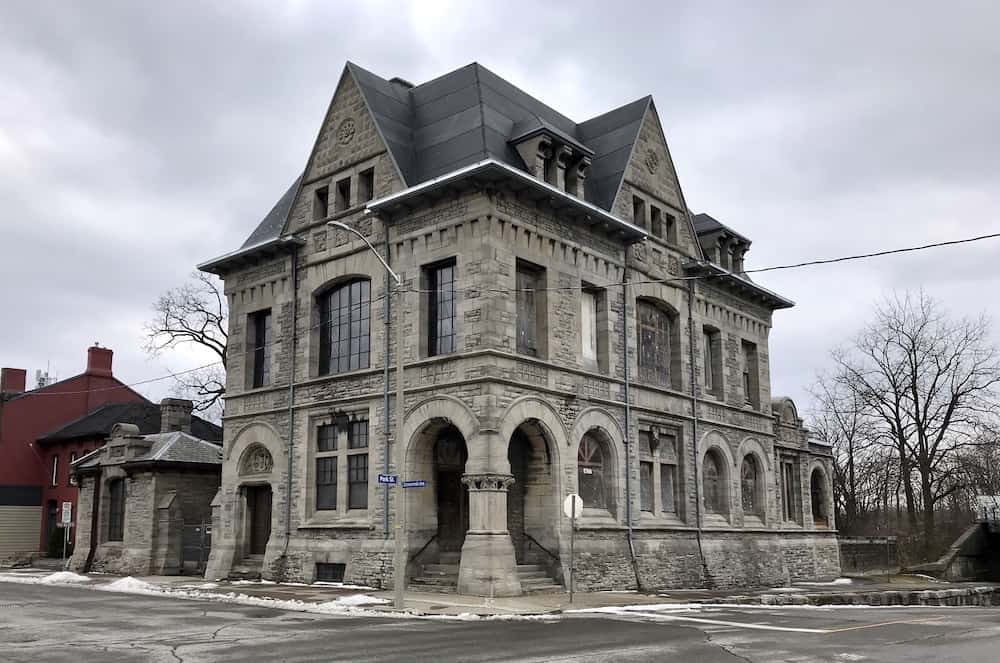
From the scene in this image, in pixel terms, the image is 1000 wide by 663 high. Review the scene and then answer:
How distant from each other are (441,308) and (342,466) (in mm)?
5486

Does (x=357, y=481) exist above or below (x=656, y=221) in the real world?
below

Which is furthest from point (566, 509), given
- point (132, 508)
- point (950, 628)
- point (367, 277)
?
point (132, 508)

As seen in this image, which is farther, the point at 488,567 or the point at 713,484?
the point at 713,484

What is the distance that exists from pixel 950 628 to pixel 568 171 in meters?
16.3

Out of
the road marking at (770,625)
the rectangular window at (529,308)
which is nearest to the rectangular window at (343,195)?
the rectangular window at (529,308)

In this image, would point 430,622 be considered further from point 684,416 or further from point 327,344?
point 684,416

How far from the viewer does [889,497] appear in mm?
64188

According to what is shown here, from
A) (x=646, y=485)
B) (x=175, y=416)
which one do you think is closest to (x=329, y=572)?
(x=646, y=485)

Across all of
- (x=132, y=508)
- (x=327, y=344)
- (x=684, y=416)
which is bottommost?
(x=132, y=508)

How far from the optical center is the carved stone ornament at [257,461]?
2933 cm

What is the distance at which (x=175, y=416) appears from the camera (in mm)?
36812

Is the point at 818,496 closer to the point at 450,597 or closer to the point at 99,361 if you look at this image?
the point at 450,597

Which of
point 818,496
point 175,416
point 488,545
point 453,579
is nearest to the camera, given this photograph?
point 488,545

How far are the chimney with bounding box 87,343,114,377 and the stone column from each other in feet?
126
